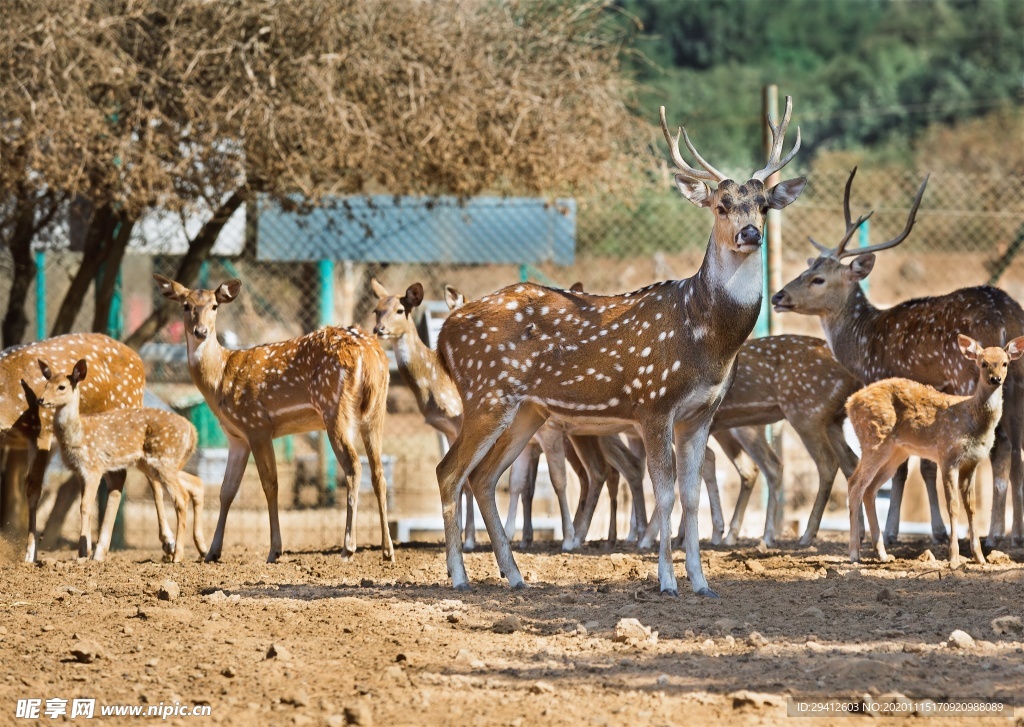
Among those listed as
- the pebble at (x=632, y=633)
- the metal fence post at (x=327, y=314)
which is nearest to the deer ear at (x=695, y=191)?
the pebble at (x=632, y=633)

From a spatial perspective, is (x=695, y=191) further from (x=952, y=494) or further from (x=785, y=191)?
(x=952, y=494)

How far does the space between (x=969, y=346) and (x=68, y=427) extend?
6349mm

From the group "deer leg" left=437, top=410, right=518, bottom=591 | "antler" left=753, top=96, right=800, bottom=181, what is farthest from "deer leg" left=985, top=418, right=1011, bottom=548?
"deer leg" left=437, top=410, right=518, bottom=591

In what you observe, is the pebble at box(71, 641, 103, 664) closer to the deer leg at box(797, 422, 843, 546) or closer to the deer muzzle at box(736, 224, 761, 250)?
the deer muzzle at box(736, 224, 761, 250)

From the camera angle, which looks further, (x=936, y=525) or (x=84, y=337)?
(x=84, y=337)

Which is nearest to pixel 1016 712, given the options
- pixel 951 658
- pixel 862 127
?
pixel 951 658

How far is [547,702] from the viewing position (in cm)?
540

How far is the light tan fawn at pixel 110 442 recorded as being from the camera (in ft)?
32.4

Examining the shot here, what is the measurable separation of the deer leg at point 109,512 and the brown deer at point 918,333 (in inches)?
212

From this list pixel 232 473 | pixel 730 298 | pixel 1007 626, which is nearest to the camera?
pixel 1007 626

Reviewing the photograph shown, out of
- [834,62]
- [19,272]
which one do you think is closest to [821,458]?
[19,272]

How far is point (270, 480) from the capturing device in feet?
32.2

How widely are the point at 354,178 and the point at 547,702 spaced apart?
7.52 meters

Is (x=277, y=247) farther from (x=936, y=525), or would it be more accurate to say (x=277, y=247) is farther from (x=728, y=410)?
(x=936, y=525)
